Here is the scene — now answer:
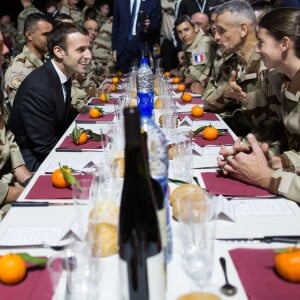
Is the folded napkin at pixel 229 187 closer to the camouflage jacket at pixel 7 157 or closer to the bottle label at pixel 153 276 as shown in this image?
the bottle label at pixel 153 276

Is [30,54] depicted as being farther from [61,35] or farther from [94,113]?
[94,113]

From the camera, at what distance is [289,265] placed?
3.49ft

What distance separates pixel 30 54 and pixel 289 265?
3.12 meters

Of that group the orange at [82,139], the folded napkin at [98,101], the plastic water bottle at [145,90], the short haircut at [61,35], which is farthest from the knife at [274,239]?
the folded napkin at [98,101]

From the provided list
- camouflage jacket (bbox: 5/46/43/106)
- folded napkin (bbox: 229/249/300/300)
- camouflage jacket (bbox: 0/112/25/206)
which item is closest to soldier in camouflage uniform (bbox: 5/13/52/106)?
camouflage jacket (bbox: 5/46/43/106)

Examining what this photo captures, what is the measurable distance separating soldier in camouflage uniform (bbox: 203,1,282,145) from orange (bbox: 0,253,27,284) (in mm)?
1804

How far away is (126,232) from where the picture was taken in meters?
0.93

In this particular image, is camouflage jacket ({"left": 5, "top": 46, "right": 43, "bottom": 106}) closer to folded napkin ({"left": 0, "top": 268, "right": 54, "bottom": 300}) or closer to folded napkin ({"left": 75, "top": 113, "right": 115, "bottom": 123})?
folded napkin ({"left": 75, "top": 113, "right": 115, "bottom": 123})

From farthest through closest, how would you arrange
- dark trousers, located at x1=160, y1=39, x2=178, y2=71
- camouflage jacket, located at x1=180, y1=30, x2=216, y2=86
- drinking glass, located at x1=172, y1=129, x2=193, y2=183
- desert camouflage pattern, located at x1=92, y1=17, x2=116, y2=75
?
dark trousers, located at x1=160, y1=39, x2=178, y2=71 < desert camouflage pattern, located at x1=92, y1=17, x2=116, y2=75 < camouflage jacket, located at x1=180, y1=30, x2=216, y2=86 < drinking glass, located at x1=172, y1=129, x2=193, y2=183

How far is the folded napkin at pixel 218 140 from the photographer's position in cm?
230

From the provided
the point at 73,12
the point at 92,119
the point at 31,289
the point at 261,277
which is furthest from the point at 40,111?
the point at 73,12

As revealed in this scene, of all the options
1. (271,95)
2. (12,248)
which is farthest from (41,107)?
(12,248)

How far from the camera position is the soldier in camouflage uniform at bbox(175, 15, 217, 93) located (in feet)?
15.0

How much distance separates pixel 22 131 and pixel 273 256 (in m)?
1.98
